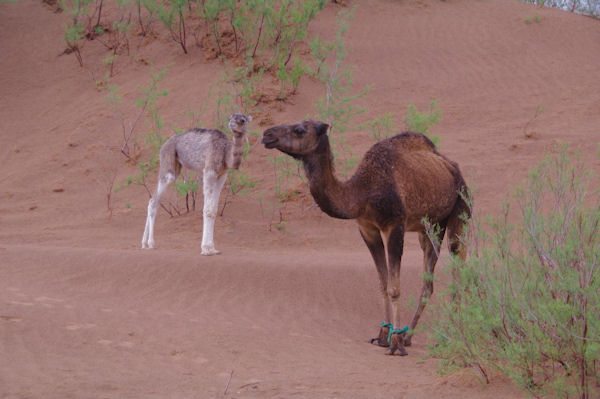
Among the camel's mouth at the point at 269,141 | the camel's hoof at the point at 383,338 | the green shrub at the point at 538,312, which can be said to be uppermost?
the camel's mouth at the point at 269,141

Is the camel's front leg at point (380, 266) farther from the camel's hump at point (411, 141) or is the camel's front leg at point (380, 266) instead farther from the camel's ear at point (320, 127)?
the camel's ear at point (320, 127)

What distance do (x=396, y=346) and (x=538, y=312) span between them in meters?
2.38

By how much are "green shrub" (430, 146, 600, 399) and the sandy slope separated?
32cm

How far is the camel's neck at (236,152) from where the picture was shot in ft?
34.0

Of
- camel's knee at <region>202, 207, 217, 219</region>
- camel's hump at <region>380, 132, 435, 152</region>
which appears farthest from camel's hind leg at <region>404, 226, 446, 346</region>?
camel's knee at <region>202, 207, 217, 219</region>

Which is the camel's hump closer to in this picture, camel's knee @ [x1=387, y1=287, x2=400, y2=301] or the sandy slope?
camel's knee @ [x1=387, y1=287, x2=400, y2=301]

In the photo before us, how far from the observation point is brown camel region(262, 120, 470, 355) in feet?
20.5

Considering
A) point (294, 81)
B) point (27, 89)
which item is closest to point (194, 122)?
point (294, 81)

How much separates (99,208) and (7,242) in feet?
11.4

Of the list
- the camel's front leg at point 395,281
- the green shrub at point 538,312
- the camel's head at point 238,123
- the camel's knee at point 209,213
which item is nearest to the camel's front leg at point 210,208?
the camel's knee at point 209,213

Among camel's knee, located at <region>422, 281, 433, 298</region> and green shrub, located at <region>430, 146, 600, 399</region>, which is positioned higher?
green shrub, located at <region>430, 146, 600, 399</region>

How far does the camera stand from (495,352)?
15.4ft

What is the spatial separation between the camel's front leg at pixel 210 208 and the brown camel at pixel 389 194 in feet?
13.7

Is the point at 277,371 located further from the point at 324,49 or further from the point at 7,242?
the point at 324,49
